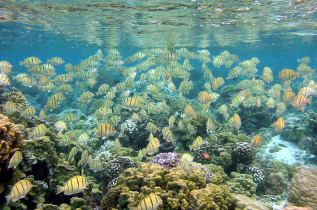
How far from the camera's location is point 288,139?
13.3 m

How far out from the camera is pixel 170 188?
188 inches

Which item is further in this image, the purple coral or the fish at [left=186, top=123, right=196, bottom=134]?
the fish at [left=186, top=123, right=196, bottom=134]

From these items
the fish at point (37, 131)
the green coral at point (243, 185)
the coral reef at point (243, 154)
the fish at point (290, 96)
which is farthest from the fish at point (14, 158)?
the fish at point (290, 96)

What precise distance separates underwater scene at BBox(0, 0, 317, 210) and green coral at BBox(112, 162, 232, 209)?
0.08 ft

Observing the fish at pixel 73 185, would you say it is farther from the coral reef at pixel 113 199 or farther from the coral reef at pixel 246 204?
the coral reef at pixel 246 204

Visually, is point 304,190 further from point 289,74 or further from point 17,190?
point 17,190

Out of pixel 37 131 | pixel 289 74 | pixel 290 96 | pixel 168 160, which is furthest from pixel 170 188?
pixel 289 74

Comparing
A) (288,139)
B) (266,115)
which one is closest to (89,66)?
(266,115)

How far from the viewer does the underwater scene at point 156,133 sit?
4.80 m

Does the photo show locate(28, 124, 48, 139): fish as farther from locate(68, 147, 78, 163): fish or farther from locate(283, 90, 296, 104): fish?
locate(283, 90, 296, 104): fish

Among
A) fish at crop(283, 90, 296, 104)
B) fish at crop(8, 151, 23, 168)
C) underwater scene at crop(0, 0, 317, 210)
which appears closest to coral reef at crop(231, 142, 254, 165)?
underwater scene at crop(0, 0, 317, 210)

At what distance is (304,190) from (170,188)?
11.9 feet

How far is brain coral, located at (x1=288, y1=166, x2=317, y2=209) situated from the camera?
5.55m

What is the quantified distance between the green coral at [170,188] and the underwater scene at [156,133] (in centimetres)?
2
